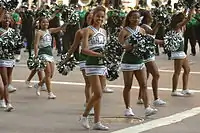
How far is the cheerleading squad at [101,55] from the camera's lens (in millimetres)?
8328

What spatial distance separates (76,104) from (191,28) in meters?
10.7

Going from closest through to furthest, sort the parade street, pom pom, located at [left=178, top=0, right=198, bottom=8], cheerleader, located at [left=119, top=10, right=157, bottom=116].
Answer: the parade street
cheerleader, located at [left=119, top=10, right=157, bottom=116]
pom pom, located at [left=178, top=0, right=198, bottom=8]

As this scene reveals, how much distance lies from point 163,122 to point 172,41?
2500mm

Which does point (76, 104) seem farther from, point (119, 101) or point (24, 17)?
point (24, 17)

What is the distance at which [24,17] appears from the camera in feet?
68.8

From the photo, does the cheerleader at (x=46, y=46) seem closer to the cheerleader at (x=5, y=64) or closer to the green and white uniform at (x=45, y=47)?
the green and white uniform at (x=45, y=47)

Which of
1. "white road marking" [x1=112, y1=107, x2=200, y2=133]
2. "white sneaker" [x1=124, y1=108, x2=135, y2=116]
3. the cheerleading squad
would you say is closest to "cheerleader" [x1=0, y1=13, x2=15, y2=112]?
the cheerleading squad

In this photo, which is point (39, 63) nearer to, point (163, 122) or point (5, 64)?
point (5, 64)

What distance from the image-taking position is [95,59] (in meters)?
8.32

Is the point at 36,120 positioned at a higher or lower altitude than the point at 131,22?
lower

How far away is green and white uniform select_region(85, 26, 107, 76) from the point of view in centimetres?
830

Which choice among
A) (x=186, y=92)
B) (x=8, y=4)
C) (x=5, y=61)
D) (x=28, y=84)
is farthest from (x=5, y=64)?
(x=186, y=92)

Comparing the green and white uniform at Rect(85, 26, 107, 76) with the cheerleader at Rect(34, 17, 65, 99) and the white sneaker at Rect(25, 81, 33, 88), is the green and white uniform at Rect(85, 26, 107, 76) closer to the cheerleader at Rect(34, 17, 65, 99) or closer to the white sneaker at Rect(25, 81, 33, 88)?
the cheerleader at Rect(34, 17, 65, 99)

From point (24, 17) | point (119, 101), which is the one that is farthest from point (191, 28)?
point (119, 101)
